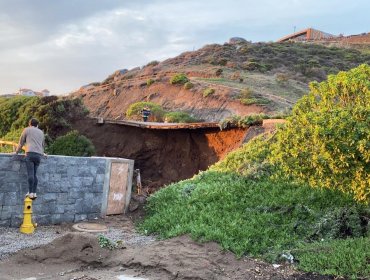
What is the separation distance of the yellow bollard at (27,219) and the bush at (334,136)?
466cm

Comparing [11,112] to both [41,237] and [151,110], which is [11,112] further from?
[41,237]

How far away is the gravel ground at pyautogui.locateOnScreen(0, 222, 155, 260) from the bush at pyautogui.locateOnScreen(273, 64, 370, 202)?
310 centimetres

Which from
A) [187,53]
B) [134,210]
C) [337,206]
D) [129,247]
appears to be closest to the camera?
[129,247]

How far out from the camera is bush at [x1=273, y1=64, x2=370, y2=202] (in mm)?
6801

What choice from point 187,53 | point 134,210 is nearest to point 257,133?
point 134,210

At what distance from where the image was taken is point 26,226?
8.18 metres

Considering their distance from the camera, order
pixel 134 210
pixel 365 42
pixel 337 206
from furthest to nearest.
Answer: pixel 365 42
pixel 134 210
pixel 337 206

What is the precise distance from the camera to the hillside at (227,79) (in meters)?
30.7

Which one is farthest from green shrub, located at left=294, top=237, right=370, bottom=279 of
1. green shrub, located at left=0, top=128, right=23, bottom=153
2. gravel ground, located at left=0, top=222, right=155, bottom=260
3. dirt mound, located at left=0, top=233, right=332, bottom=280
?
green shrub, located at left=0, top=128, right=23, bottom=153

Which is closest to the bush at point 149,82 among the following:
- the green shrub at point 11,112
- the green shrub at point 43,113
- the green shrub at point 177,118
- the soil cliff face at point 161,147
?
the green shrub at point 177,118

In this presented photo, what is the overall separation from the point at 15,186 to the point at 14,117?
522 inches

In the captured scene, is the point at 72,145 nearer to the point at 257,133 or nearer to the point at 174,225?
the point at 257,133

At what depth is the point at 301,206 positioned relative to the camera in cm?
867

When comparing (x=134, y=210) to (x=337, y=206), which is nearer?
(x=337, y=206)
